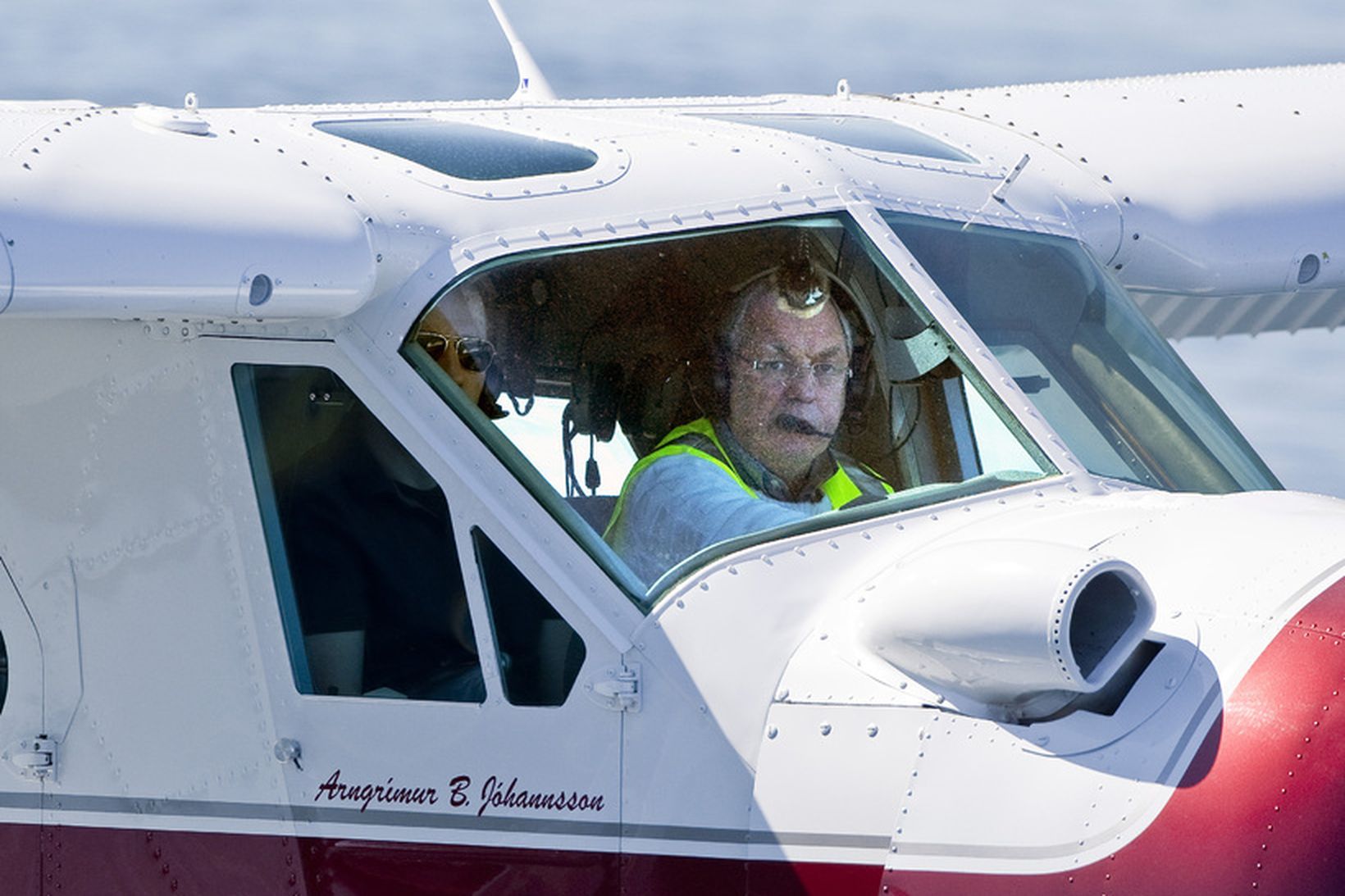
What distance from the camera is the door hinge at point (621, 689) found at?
435 centimetres

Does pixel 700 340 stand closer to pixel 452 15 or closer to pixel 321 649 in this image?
pixel 321 649

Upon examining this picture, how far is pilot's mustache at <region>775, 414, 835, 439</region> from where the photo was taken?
4.99 meters

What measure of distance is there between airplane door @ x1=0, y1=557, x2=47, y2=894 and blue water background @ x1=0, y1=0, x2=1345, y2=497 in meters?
24.4

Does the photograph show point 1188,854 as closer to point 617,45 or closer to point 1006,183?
point 1006,183

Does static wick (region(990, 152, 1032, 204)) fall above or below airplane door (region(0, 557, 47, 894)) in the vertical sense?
above

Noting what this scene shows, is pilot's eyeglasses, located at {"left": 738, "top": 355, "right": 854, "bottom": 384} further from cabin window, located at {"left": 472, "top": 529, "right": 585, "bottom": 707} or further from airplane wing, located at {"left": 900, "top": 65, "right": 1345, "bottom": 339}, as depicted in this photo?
airplane wing, located at {"left": 900, "top": 65, "right": 1345, "bottom": 339}

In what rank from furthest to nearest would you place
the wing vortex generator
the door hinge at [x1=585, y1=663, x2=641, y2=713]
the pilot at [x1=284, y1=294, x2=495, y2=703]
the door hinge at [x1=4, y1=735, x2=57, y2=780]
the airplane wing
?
the airplane wing → the door hinge at [x1=4, y1=735, x2=57, y2=780] → the pilot at [x1=284, y1=294, x2=495, y2=703] → the door hinge at [x1=585, y1=663, x2=641, y2=713] → the wing vortex generator

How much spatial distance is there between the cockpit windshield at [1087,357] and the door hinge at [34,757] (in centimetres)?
227

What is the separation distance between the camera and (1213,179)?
6.72 meters

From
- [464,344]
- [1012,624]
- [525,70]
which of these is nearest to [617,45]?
[525,70]

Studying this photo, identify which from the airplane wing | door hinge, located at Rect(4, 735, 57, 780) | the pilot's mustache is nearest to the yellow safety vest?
the pilot's mustache

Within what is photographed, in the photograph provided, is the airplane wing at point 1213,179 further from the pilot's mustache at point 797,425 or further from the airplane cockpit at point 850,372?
the pilot's mustache at point 797,425

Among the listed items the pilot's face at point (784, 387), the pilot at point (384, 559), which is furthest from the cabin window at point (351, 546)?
the pilot's face at point (784, 387)

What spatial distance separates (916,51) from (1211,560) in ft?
105
